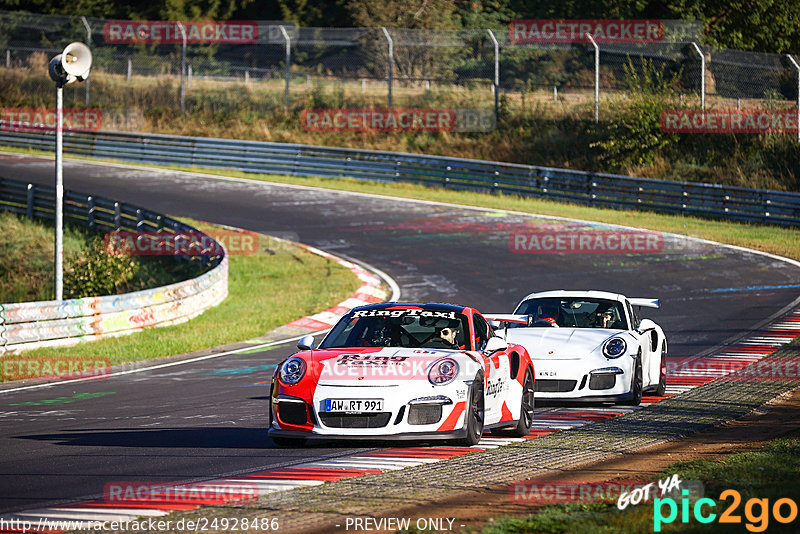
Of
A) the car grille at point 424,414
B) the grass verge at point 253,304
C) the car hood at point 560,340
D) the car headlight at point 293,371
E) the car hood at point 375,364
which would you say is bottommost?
the grass verge at point 253,304

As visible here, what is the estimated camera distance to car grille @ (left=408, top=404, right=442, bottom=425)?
880 cm

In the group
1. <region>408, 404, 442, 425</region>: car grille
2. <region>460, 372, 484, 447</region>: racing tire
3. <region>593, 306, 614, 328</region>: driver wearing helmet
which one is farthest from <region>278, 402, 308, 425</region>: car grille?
<region>593, 306, 614, 328</region>: driver wearing helmet

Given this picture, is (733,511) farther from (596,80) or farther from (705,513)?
(596,80)

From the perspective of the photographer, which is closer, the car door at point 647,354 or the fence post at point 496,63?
the car door at point 647,354

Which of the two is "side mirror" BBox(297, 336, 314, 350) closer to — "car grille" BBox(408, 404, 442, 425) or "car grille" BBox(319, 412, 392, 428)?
"car grille" BBox(319, 412, 392, 428)

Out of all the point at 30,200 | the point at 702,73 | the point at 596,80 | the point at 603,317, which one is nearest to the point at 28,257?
the point at 30,200

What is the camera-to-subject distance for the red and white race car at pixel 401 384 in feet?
28.9

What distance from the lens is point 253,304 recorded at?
22125mm

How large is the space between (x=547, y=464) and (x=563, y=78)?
33939mm

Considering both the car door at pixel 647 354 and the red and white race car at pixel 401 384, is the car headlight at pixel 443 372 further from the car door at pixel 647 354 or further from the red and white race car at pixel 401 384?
the car door at pixel 647 354

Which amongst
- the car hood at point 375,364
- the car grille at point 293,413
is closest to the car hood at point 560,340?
the car hood at point 375,364

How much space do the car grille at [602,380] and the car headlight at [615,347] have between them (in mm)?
247

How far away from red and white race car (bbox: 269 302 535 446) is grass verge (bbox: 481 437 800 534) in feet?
6.31

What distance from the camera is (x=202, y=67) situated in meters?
50.7
